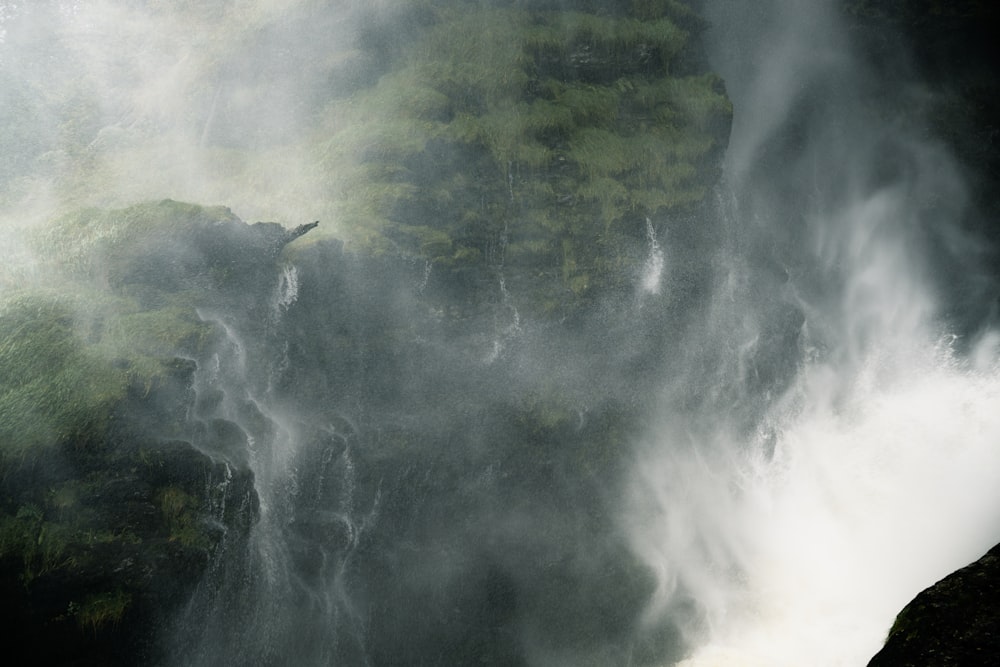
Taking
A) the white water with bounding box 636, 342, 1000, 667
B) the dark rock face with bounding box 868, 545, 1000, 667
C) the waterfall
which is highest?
the dark rock face with bounding box 868, 545, 1000, 667

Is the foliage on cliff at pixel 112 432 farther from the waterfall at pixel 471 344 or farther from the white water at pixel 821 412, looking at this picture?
the white water at pixel 821 412

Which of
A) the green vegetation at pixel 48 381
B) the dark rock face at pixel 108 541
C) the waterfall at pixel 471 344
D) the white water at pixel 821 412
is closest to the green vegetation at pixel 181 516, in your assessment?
the dark rock face at pixel 108 541

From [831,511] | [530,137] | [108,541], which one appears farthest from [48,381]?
[831,511]

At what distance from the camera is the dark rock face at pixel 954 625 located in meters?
7.09

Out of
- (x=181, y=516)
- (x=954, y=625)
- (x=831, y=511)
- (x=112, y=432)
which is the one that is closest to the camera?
(x=954, y=625)

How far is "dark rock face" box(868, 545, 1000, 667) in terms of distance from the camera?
7.09m

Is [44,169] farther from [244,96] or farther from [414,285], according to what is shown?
[414,285]

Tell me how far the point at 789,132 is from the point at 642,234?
12286 millimetres

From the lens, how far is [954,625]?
750 centimetres

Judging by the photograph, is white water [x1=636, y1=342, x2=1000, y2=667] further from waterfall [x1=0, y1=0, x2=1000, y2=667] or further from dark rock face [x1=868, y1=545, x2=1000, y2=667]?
dark rock face [x1=868, y1=545, x2=1000, y2=667]

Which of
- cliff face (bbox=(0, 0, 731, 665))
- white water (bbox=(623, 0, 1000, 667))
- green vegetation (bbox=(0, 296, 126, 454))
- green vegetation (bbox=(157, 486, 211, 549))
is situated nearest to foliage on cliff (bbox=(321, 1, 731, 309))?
cliff face (bbox=(0, 0, 731, 665))

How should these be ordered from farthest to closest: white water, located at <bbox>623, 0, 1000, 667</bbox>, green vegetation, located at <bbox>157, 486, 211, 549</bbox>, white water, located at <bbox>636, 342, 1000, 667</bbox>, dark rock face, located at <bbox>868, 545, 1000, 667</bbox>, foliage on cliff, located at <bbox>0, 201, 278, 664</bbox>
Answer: white water, located at <bbox>623, 0, 1000, 667</bbox>, white water, located at <bbox>636, 342, 1000, 667</bbox>, green vegetation, located at <bbox>157, 486, 211, 549</bbox>, foliage on cliff, located at <bbox>0, 201, 278, 664</bbox>, dark rock face, located at <bbox>868, 545, 1000, 667</bbox>

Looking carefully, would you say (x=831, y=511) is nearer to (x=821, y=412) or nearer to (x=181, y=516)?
(x=821, y=412)

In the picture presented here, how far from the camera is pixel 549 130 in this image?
25328 millimetres
